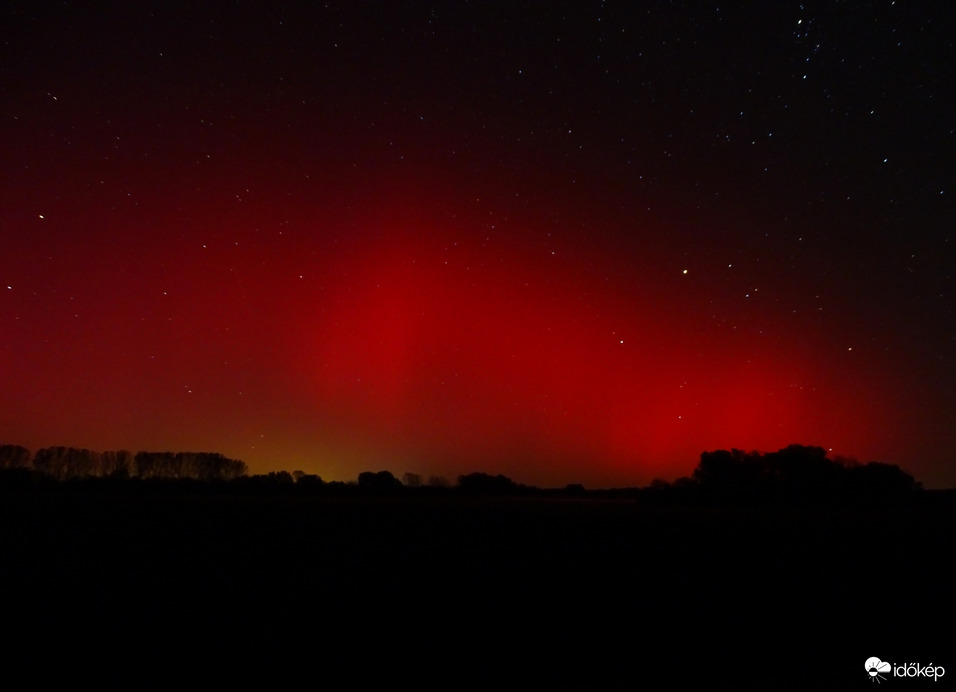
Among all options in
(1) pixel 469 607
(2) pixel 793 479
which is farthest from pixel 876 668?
(2) pixel 793 479

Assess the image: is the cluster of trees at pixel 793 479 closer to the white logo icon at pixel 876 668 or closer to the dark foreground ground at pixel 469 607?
the dark foreground ground at pixel 469 607

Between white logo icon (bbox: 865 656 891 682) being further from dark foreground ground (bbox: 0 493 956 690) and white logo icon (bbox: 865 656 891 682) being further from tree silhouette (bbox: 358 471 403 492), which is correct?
tree silhouette (bbox: 358 471 403 492)

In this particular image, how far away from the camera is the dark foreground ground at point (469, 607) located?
5.79 m

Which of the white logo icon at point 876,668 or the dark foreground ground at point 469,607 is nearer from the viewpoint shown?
the white logo icon at point 876,668


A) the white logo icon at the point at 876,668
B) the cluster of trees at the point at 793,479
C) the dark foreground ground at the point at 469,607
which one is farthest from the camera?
the cluster of trees at the point at 793,479

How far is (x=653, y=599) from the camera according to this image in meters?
7.99

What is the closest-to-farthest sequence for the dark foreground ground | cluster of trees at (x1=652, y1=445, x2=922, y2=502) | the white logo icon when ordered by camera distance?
the white logo icon → the dark foreground ground → cluster of trees at (x1=652, y1=445, x2=922, y2=502)

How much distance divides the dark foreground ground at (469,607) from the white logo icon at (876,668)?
12 cm

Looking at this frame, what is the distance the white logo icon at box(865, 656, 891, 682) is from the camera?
5082 millimetres

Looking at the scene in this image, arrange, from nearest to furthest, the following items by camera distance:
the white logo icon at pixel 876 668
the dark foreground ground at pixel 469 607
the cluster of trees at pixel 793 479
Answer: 1. the white logo icon at pixel 876 668
2. the dark foreground ground at pixel 469 607
3. the cluster of trees at pixel 793 479

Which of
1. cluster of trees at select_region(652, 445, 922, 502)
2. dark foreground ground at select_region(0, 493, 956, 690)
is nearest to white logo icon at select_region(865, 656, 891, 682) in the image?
dark foreground ground at select_region(0, 493, 956, 690)

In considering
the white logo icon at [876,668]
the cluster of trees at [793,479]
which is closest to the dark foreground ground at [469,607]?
the white logo icon at [876,668]

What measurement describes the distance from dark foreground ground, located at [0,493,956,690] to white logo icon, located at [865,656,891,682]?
12cm

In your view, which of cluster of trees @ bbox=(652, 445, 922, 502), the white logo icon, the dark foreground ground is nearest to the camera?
the white logo icon
